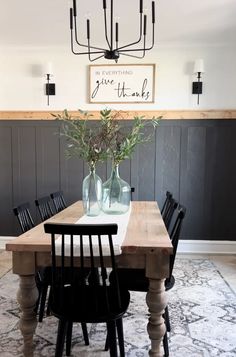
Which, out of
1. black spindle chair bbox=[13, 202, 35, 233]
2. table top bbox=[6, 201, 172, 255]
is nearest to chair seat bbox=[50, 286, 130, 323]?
table top bbox=[6, 201, 172, 255]

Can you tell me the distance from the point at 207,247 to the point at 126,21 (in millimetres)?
2762

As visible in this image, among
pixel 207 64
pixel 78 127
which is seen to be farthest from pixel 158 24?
pixel 78 127

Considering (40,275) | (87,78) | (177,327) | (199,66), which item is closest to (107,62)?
(87,78)

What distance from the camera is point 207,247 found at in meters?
4.02

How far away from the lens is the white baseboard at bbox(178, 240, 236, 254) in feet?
13.1

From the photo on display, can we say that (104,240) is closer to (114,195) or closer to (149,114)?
(114,195)

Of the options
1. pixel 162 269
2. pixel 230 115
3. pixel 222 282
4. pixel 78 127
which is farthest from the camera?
pixel 230 115

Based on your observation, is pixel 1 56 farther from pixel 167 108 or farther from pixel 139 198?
pixel 139 198

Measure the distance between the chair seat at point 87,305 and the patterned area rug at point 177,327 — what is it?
0.50m

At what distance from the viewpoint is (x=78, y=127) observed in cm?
224

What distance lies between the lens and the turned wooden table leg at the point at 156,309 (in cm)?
169

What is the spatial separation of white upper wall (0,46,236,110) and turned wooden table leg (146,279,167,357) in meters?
2.72

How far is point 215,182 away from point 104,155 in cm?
A: 216

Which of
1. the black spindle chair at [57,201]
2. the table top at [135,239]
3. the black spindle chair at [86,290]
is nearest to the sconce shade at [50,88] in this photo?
the black spindle chair at [57,201]
